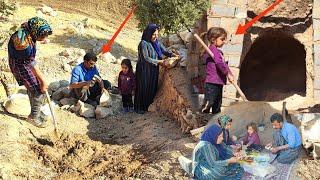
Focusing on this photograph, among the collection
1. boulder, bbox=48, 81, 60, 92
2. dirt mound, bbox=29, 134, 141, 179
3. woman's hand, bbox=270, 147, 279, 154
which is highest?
woman's hand, bbox=270, 147, 279, 154

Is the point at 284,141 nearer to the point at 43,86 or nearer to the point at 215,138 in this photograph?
the point at 215,138

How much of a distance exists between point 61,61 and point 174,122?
3045 millimetres

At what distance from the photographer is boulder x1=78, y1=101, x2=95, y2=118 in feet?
26.7

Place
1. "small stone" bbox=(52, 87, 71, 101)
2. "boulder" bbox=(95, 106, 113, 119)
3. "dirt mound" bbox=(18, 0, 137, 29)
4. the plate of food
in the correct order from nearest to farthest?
the plate of food, "boulder" bbox=(95, 106, 113, 119), "small stone" bbox=(52, 87, 71, 101), "dirt mound" bbox=(18, 0, 137, 29)

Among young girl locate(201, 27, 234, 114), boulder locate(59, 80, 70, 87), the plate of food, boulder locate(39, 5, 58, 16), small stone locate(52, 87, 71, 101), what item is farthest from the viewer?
boulder locate(39, 5, 58, 16)

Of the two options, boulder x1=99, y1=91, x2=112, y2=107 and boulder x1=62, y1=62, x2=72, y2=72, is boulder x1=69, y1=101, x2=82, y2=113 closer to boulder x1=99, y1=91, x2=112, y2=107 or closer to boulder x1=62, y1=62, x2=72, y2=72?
boulder x1=99, y1=91, x2=112, y2=107

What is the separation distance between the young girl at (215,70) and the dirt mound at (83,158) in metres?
1.15

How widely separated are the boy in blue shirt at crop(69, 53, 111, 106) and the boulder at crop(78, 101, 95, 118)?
0.46 ft

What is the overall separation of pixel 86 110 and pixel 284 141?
3473 millimetres

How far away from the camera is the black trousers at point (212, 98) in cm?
700

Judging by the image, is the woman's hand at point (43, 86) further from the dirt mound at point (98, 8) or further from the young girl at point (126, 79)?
the dirt mound at point (98, 8)
